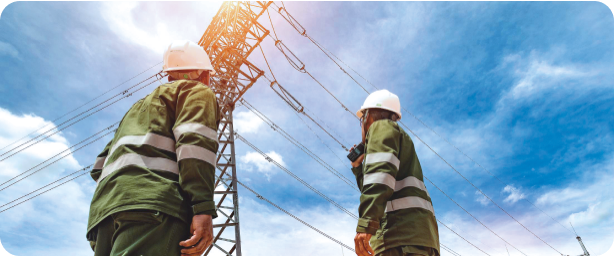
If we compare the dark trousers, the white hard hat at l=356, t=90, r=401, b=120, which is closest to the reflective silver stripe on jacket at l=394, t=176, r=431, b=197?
the white hard hat at l=356, t=90, r=401, b=120

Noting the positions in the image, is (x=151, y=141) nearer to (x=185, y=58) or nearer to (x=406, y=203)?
(x=185, y=58)

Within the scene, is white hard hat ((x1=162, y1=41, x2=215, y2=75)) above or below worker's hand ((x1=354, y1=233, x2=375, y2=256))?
above

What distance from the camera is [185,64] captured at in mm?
2518

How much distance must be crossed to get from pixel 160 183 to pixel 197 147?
0.79 feet

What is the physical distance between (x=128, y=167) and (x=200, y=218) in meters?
0.45

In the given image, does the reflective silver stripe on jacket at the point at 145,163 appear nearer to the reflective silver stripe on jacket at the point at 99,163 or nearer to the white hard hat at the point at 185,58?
the reflective silver stripe on jacket at the point at 99,163

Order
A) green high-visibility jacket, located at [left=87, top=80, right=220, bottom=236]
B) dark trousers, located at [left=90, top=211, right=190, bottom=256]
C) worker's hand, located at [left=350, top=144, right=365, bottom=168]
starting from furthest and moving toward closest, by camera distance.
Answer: worker's hand, located at [left=350, top=144, right=365, bottom=168] → green high-visibility jacket, located at [left=87, top=80, right=220, bottom=236] → dark trousers, located at [left=90, top=211, right=190, bottom=256]

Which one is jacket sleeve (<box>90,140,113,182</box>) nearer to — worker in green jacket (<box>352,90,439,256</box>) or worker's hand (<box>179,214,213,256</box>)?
worker's hand (<box>179,214,213,256</box>)

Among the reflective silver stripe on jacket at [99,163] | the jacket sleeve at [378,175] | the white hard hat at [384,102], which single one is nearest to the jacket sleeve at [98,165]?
the reflective silver stripe on jacket at [99,163]

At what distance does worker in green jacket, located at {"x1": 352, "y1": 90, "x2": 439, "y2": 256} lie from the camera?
220 centimetres

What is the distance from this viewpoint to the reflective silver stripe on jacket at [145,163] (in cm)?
176

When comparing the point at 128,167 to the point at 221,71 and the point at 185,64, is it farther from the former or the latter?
the point at 221,71

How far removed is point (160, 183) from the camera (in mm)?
1702

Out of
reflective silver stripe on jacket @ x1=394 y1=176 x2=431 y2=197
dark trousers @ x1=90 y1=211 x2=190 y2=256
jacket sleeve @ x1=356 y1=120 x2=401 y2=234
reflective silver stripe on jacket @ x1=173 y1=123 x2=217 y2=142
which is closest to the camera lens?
dark trousers @ x1=90 y1=211 x2=190 y2=256
